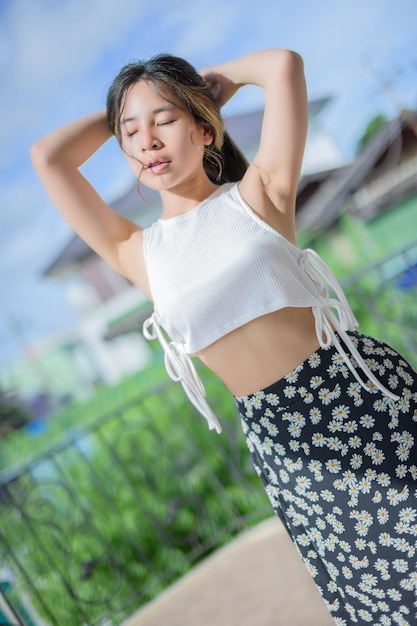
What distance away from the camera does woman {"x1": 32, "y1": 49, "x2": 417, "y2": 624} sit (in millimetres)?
1417

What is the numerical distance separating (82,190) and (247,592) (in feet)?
6.26

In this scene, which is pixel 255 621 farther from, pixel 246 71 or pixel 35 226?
pixel 35 226

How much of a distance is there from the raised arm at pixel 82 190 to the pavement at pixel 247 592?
1.50 m

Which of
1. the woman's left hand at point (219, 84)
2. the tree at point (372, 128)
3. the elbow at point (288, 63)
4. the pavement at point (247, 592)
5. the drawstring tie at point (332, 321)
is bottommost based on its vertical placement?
the pavement at point (247, 592)

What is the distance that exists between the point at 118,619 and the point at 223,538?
2.56 feet

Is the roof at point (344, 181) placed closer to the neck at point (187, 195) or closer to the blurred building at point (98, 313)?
the blurred building at point (98, 313)

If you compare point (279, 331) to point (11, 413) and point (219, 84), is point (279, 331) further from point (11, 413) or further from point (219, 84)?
point (11, 413)

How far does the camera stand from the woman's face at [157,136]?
57.3 inches

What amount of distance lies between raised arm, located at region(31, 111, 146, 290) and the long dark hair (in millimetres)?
67

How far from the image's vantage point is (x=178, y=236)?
1.51 m

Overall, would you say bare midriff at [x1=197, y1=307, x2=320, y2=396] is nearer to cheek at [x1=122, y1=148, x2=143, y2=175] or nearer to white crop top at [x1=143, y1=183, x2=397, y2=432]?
white crop top at [x1=143, y1=183, x2=397, y2=432]

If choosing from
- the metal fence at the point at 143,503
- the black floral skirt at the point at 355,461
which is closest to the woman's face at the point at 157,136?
the black floral skirt at the point at 355,461

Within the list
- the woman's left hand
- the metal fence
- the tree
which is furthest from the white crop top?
the tree

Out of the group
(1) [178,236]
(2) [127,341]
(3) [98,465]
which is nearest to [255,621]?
(1) [178,236]
